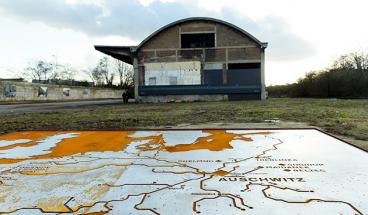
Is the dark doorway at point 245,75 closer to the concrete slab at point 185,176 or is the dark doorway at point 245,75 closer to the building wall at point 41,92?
the concrete slab at point 185,176

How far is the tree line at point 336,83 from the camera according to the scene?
1452 inches

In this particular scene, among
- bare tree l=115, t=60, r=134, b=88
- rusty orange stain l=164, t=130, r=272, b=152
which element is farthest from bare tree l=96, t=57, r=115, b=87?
rusty orange stain l=164, t=130, r=272, b=152

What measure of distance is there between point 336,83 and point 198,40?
2071 centimetres

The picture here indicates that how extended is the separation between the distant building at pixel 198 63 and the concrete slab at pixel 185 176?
768 inches

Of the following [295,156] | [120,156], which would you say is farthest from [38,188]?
[295,156]

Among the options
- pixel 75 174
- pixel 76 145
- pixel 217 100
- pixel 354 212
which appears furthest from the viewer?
pixel 217 100

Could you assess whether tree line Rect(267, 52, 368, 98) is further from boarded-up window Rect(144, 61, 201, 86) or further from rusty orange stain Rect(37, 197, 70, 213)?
rusty orange stain Rect(37, 197, 70, 213)

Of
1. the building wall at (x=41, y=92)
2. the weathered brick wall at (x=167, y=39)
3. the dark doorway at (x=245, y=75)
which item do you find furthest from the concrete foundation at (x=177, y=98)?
the building wall at (x=41, y=92)

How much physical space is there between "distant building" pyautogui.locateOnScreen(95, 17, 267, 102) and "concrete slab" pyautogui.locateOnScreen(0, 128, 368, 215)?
1950 centimetres

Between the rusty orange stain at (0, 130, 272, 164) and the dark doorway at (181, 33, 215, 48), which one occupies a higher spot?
→ the dark doorway at (181, 33, 215, 48)

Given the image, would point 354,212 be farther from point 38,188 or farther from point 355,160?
point 38,188

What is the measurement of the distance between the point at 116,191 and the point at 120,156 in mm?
1622

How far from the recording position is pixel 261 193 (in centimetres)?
303

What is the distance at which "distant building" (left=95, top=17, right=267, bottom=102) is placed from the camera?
82.8 ft
